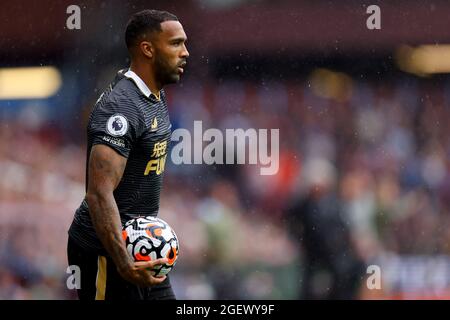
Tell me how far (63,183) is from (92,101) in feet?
2.33

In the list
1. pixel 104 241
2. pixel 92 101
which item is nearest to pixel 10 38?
pixel 92 101

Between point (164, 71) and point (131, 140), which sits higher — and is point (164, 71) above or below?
above

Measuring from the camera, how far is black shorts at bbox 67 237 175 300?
5230mm

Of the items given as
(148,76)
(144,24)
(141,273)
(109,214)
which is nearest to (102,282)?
(141,273)

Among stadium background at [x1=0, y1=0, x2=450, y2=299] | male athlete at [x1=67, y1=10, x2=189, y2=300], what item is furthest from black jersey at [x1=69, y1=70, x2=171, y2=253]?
stadium background at [x1=0, y1=0, x2=450, y2=299]

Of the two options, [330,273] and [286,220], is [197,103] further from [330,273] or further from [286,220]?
[330,273]

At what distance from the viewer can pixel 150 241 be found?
16.8ft

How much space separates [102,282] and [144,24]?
4.25 ft

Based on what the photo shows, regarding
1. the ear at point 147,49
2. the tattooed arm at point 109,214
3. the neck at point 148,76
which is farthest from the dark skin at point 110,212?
the ear at point 147,49

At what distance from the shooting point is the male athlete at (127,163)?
4996 millimetres

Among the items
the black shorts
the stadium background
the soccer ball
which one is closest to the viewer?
the soccer ball

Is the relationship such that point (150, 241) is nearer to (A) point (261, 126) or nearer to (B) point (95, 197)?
(B) point (95, 197)

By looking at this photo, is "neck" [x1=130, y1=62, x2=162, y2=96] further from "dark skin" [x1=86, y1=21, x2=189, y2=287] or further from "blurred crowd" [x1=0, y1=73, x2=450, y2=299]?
"blurred crowd" [x1=0, y1=73, x2=450, y2=299]

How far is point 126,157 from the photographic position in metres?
5.11
